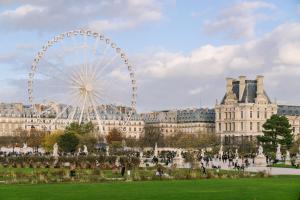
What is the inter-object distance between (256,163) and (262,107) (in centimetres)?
10262

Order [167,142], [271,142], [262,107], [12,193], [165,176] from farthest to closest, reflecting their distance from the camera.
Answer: [262,107], [167,142], [271,142], [165,176], [12,193]

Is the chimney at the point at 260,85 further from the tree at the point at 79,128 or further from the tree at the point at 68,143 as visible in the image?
the tree at the point at 68,143

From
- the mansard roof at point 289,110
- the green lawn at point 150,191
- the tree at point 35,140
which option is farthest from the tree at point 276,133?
the mansard roof at point 289,110

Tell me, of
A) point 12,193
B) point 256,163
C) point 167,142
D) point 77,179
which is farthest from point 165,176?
point 167,142

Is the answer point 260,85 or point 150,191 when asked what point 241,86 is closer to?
point 260,85

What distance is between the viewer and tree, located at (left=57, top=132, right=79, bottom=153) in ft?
302

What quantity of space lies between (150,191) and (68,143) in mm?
64323

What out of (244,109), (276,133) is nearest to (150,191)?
(276,133)

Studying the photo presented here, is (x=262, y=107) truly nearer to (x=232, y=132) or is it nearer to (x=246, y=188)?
(x=232, y=132)

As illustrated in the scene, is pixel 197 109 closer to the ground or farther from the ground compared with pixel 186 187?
farther from the ground

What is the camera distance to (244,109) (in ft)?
540

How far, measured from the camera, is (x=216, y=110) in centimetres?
17350

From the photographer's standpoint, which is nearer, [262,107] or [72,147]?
[72,147]

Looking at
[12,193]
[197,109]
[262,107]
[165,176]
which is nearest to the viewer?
[12,193]
